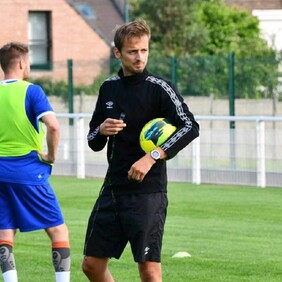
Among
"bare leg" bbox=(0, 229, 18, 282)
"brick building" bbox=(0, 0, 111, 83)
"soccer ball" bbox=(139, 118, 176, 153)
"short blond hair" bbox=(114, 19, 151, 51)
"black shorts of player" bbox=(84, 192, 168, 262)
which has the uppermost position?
"brick building" bbox=(0, 0, 111, 83)

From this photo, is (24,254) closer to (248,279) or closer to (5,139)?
(248,279)

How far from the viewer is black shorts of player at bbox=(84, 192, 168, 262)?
310 inches

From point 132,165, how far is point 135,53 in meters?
0.73

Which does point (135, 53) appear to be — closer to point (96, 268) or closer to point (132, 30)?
point (132, 30)

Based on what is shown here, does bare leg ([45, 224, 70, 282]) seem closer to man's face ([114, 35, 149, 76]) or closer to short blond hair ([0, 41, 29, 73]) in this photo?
short blond hair ([0, 41, 29, 73])

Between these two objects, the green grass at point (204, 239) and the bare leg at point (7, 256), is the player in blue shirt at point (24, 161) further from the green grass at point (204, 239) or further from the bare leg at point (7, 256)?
the green grass at point (204, 239)

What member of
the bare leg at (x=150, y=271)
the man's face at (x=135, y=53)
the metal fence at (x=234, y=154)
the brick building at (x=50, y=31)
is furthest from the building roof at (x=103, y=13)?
the bare leg at (x=150, y=271)

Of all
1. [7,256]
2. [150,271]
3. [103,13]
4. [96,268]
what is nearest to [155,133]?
[150,271]

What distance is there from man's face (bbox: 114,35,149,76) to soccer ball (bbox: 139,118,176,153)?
369 millimetres

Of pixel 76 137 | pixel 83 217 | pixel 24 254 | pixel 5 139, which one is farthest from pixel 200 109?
pixel 5 139

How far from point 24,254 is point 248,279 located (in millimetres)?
2762

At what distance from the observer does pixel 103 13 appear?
59.0 meters

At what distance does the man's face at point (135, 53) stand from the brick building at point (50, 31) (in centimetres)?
3767

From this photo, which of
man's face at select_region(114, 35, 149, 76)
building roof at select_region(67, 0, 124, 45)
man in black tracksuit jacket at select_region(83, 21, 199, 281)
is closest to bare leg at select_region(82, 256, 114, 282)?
man in black tracksuit jacket at select_region(83, 21, 199, 281)
